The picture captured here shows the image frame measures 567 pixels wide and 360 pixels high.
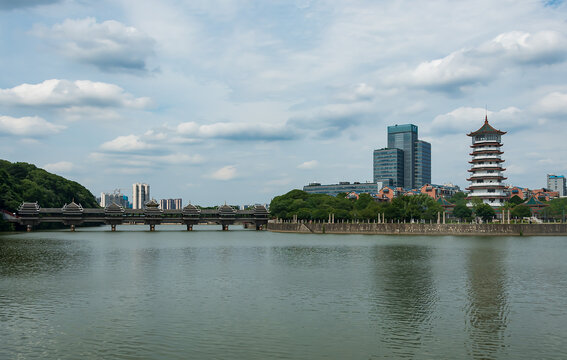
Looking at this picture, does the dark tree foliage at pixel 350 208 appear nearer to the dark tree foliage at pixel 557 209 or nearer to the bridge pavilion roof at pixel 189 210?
the bridge pavilion roof at pixel 189 210

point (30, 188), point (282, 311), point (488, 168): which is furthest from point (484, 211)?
point (30, 188)

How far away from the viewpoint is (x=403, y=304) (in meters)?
32.2

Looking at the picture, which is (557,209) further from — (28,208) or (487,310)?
(28,208)

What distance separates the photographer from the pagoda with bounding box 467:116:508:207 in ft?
511

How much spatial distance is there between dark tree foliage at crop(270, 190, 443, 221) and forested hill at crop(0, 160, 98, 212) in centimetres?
7282

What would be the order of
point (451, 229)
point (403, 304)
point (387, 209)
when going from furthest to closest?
point (387, 209) → point (451, 229) → point (403, 304)

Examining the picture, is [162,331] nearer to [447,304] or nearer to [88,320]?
[88,320]

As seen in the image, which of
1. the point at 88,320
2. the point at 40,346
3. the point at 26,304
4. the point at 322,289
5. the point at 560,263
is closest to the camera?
the point at 40,346

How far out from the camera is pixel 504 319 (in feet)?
91.9

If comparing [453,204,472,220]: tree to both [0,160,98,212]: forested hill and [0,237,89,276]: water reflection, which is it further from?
[0,160,98,212]: forested hill

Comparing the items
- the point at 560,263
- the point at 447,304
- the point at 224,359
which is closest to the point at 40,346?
the point at 224,359

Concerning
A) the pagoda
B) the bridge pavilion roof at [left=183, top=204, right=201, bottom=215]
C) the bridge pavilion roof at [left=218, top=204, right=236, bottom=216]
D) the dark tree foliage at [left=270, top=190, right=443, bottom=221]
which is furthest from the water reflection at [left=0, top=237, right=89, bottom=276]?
the pagoda

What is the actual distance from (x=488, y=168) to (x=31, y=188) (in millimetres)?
Result: 139722

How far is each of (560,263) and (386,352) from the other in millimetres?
44209
